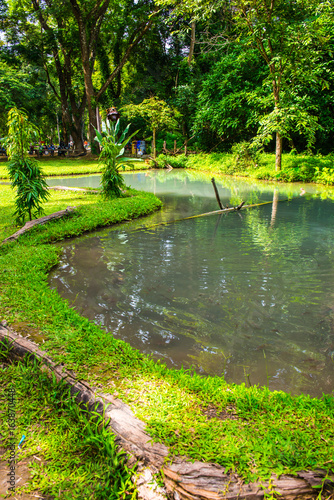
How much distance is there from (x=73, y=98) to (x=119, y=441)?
27.8 meters

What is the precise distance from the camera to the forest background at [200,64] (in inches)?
507

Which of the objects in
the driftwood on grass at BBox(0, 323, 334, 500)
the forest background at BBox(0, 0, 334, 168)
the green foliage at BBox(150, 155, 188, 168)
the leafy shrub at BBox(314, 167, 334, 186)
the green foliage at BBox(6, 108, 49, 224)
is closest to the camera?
the driftwood on grass at BBox(0, 323, 334, 500)

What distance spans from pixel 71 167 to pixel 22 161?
1449 cm

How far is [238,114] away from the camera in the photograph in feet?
59.3

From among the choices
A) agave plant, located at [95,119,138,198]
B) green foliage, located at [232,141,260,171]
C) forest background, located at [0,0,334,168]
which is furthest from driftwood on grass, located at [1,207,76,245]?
green foliage, located at [232,141,260,171]

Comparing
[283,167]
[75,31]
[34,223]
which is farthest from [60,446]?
[75,31]

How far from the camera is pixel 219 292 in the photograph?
387 cm

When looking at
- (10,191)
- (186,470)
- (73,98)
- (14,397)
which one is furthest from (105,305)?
(73,98)

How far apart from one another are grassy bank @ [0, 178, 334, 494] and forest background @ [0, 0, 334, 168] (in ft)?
42.5

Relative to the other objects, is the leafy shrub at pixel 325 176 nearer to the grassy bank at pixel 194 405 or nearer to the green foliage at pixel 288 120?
the green foliage at pixel 288 120

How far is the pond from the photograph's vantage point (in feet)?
8.84

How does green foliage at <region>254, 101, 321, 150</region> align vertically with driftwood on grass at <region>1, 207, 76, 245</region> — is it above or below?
above

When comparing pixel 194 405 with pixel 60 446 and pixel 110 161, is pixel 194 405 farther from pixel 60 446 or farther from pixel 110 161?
pixel 110 161

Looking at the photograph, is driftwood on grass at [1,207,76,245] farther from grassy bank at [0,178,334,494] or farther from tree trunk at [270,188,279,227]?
tree trunk at [270,188,279,227]
